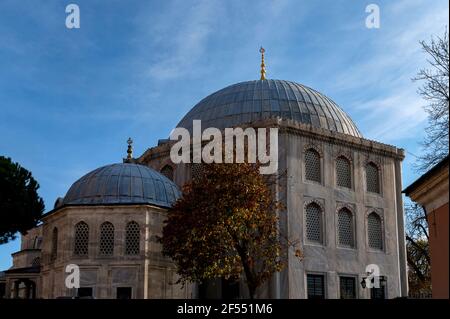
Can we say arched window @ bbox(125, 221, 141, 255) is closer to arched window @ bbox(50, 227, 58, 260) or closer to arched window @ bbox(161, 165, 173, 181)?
arched window @ bbox(50, 227, 58, 260)

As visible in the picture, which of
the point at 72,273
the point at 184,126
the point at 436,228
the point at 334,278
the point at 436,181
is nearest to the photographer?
the point at 436,181

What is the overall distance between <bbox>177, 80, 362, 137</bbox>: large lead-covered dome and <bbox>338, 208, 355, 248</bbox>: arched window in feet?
15.0

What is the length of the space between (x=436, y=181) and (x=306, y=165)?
19250 mm

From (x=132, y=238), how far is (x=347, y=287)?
35.0ft

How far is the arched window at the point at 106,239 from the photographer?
26672 millimetres

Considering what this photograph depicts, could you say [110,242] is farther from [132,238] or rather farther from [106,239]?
[132,238]

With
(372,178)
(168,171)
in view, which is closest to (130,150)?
(168,171)

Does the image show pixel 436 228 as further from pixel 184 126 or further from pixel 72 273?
pixel 184 126

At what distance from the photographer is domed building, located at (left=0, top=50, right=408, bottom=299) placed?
26781mm

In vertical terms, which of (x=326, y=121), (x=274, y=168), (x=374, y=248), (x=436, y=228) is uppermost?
(x=326, y=121)

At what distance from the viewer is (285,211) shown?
95.7 feet
